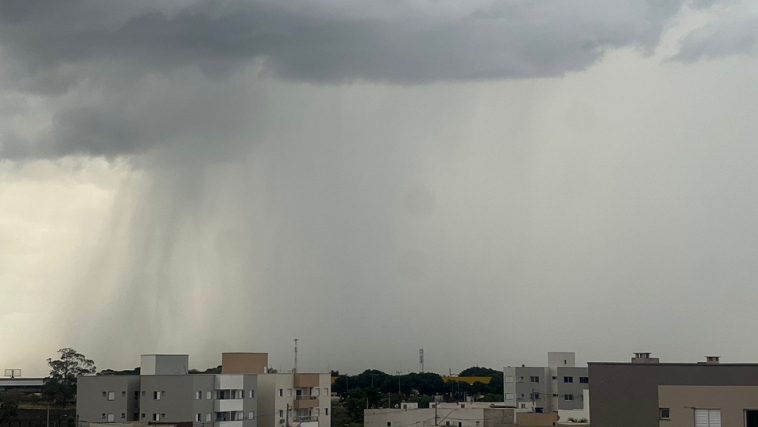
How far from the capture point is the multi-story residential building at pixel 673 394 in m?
44.4

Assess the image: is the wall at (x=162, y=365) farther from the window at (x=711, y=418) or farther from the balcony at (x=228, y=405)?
the window at (x=711, y=418)

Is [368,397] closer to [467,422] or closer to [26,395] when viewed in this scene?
[467,422]

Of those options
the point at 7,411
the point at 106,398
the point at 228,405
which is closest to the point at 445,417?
the point at 228,405

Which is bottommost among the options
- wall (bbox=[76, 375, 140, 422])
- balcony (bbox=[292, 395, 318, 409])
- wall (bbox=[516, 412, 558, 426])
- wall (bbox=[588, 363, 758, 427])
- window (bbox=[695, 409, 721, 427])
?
wall (bbox=[516, 412, 558, 426])

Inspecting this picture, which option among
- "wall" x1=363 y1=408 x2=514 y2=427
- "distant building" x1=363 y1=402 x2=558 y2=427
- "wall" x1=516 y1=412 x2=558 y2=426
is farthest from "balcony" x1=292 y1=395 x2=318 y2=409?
"wall" x1=516 y1=412 x2=558 y2=426

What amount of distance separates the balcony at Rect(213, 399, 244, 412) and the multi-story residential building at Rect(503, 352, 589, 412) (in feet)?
216

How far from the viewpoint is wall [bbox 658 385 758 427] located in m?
44.3

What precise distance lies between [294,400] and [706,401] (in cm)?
6553

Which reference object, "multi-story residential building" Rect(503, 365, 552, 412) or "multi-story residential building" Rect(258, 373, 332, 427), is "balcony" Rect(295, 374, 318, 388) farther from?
"multi-story residential building" Rect(503, 365, 552, 412)

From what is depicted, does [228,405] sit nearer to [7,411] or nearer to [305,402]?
[305,402]

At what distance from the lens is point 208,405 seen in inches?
3536

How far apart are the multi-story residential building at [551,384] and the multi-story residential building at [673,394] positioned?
101 meters

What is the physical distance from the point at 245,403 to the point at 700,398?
197 feet

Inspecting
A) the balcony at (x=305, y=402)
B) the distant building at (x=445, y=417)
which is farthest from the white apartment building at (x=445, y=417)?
the balcony at (x=305, y=402)
